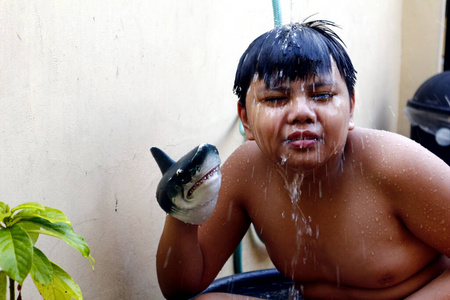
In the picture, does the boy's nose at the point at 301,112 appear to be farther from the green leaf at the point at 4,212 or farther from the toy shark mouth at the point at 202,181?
the green leaf at the point at 4,212

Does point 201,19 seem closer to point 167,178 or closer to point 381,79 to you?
point 167,178

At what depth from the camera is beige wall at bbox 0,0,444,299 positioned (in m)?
1.52

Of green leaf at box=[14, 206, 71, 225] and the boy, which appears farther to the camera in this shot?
the boy

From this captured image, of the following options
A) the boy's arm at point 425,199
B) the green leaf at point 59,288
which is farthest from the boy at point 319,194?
the green leaf at point 59,288

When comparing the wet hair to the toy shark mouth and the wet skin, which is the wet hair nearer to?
the wet skin

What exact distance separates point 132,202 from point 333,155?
70 centimetres

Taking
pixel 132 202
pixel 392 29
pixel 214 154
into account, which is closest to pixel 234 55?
pixel 132 202

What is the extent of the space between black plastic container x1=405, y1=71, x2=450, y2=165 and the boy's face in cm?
322

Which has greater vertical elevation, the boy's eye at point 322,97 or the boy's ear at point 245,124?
the boy's eye at point 322,97

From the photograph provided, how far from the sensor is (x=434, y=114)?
4.73 meters

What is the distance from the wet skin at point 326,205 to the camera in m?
1.67

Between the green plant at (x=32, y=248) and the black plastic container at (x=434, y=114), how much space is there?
3.93 metres

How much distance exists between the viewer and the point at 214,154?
162cm

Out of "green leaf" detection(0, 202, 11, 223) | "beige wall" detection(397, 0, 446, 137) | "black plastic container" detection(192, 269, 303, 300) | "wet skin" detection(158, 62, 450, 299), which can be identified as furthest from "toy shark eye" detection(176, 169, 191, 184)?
"beige wall" detection(397, 0, 446, 137)
